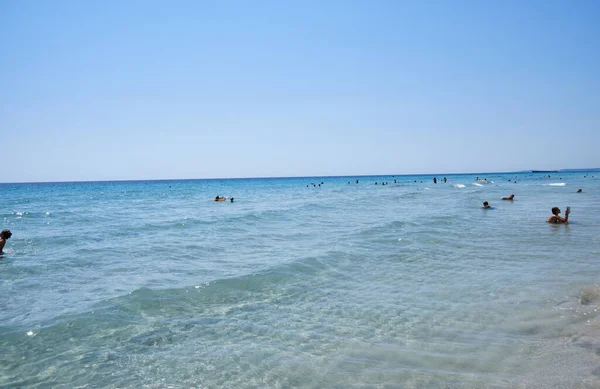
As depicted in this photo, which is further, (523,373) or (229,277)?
(229,277)

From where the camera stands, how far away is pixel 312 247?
13.4 metres

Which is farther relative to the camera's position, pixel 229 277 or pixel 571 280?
pixel 229 277

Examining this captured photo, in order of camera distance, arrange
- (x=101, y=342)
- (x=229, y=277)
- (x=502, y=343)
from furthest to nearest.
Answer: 1. (x=229, y=277)
2. (x=101, y=342)
3. (x=502, y=343)

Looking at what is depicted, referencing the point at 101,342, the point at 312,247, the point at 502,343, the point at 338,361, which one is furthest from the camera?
the point at 312,247

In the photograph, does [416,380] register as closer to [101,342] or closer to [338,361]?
[338,361]

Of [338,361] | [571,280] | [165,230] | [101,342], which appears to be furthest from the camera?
[165,230]

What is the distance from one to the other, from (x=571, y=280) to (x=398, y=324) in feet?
16.6

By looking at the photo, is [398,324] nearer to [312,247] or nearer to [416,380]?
[416,380]

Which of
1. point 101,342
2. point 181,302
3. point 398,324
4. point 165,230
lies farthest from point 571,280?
point 165,230

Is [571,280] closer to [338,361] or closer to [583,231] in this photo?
[338,361]

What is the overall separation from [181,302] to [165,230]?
1203cm

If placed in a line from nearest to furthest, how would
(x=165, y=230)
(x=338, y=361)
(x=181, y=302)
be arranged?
(x=338, y=361), (x=181, y=302), (x=165, y=230)

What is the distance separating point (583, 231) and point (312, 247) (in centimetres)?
1171

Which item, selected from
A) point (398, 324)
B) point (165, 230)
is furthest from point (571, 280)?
point (165, 230)
